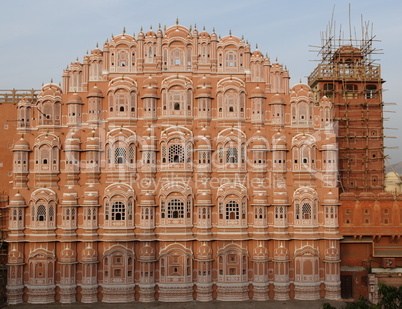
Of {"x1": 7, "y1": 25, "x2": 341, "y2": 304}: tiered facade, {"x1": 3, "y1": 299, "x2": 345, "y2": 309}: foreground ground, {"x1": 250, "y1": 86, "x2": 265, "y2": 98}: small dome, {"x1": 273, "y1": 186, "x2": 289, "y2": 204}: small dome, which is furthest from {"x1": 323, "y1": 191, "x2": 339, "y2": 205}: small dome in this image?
{"x1": 250, "y1": 86, "x2": 265, "y2": 98}: small dome

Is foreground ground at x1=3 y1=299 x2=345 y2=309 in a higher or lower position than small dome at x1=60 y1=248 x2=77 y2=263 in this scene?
lower

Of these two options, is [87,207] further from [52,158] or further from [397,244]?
[397,244]

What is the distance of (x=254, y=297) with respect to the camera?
116 feet

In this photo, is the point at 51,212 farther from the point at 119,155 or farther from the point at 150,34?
the point at 150,34

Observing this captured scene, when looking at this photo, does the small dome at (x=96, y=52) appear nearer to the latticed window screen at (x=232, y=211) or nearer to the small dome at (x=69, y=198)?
the small dome at (x=69, y=198)

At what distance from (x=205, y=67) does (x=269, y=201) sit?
12816mm

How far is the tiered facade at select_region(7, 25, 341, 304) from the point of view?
3503 centimetres

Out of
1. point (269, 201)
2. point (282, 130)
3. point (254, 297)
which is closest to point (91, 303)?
point (254, 297)

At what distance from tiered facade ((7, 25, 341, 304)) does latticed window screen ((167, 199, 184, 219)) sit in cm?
9

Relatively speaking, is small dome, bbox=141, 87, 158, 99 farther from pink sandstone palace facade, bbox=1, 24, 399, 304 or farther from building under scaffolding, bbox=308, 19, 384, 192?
building under scaffolding, bbox=308, 19, 384, 192

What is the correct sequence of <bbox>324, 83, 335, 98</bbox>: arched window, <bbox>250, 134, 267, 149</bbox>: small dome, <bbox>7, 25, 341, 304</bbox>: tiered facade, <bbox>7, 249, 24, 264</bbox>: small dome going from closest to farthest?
<bbox>7, 249, 24, 264</bbox>: small dome
<bbox>7, 25, 341, 304</bbox>: tiered facade
<bbox>250, 134, 267, 149</bbox>: small dome
<bbox>324, 83, 335, 98</bbox>: arched window

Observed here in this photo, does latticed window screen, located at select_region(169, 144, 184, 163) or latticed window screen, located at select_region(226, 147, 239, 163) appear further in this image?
latticed window screen, located at select_region(226, 147, 239, 163)

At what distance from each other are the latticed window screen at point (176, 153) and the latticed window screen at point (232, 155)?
12.7 feet

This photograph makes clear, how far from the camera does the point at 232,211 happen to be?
35781 millimetres
